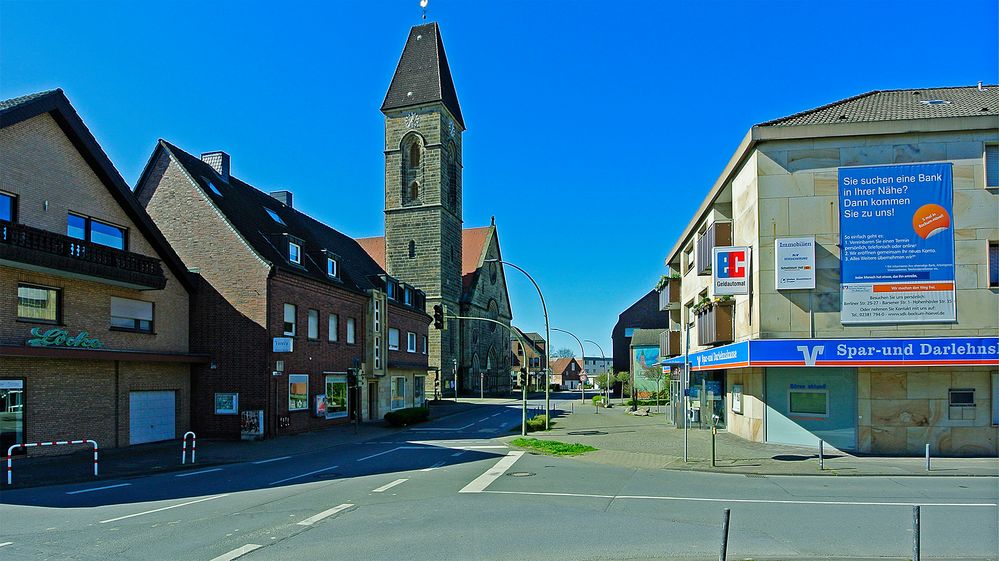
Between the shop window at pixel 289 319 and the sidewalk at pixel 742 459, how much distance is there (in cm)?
1053

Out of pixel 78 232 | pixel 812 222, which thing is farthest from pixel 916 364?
pixel 78 232

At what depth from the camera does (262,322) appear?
2689cm

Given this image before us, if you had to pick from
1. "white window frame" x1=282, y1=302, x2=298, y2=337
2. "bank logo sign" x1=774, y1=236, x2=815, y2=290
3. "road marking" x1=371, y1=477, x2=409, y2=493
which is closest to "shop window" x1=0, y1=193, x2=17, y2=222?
"white window frame" x1=282, y1=302, x2=298, y2=337

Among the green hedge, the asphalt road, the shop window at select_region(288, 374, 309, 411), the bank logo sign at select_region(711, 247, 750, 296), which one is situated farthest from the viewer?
the green hedge

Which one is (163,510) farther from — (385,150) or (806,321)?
(385,150)

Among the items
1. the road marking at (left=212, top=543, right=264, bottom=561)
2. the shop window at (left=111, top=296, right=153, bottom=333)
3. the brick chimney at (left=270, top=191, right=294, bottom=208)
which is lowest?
the road marking at (left=212, top=543, right=264, bottom=561)

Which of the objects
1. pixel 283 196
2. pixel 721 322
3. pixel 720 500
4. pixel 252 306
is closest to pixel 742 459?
pixel 721 322

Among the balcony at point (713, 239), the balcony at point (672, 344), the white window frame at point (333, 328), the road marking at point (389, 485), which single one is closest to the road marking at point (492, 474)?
the road marking at point (389, 485)

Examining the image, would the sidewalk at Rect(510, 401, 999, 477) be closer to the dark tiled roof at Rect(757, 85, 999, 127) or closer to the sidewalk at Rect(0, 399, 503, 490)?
the sidewalk at Rect(0, 399, 503, 490)

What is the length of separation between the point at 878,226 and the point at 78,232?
23.6 m

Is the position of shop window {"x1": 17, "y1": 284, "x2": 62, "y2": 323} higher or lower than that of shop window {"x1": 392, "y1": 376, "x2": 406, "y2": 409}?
higher

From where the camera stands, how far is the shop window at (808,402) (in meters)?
20.8

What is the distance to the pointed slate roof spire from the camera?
211ft

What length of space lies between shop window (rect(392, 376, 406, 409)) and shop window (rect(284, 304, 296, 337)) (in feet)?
39.7
